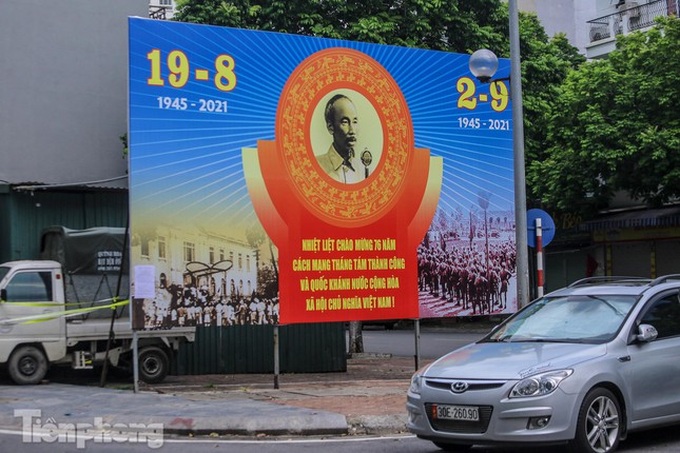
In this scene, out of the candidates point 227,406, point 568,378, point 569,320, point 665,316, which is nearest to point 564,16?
point 227,406

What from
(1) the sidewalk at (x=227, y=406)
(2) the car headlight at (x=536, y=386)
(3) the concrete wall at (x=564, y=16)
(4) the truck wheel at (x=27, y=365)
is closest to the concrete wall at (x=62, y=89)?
(4) the truck wheel at (x=27, y=365)

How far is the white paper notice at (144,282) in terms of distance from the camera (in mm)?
12945

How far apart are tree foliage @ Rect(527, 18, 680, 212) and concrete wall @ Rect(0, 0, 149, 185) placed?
45.4ft

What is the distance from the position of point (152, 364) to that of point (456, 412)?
902 cm

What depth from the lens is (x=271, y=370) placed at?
16.9 meters

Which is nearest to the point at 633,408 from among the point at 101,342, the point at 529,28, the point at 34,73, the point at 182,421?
the point at 182,421

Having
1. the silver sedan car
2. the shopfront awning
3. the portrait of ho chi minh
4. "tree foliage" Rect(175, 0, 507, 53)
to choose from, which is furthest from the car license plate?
the shopfront awning

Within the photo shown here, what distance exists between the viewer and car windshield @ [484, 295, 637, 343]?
8.45 m

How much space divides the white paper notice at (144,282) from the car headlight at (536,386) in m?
7.11

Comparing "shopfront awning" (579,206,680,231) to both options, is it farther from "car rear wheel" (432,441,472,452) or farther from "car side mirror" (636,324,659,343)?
"car rear wheel" (432,441,472,452)

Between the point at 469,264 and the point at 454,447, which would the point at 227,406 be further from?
the point at 469,264

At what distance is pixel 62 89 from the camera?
22328 millimetres

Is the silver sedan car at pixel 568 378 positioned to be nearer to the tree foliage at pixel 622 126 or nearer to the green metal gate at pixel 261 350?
the green metal gate at pixel 261 350

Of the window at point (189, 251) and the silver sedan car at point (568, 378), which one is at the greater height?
the window at point (189, 251)
